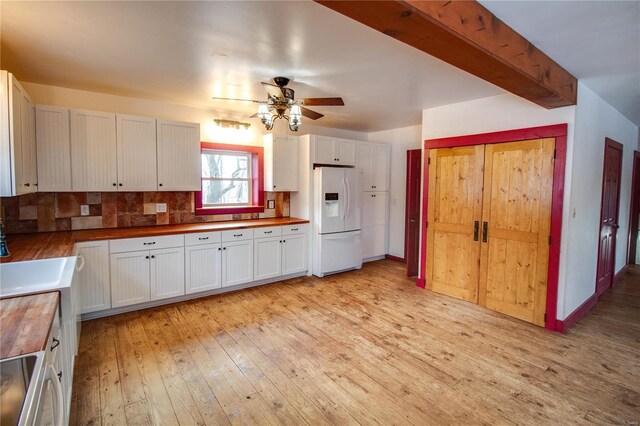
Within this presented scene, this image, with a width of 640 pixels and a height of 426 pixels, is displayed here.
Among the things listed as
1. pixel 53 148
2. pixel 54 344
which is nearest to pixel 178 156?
pixel 53 148

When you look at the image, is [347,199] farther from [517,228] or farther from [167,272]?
[167,272]

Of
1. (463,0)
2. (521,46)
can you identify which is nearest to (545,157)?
(521,46)

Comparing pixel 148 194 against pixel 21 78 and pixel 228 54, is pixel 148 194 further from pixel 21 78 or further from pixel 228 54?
pixel 228 54

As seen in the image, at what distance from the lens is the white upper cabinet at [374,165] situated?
18.0 ft

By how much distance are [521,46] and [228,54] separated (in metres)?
2.19

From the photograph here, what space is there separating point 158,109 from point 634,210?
307 inches

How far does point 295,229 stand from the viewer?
4699mm

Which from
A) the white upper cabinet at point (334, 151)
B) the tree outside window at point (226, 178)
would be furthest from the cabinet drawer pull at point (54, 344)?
the white upper cabinet at point (334, 151)

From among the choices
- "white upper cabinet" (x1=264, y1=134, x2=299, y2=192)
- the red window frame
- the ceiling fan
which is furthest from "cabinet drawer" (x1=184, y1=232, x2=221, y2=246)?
the ceiling fan

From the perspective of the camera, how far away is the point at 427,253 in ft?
14.2

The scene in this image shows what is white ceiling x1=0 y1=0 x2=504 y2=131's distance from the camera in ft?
6.46

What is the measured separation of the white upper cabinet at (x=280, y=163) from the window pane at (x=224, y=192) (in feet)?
1.19

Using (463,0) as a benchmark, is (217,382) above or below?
below

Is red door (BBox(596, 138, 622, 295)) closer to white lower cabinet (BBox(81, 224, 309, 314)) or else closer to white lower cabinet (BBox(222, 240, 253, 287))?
white lower cabinet (BBox(81, 224, 309, 314))
